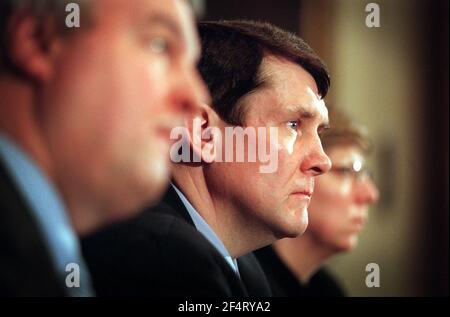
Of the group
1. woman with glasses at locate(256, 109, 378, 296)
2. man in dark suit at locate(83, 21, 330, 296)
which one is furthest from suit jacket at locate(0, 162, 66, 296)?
woman with glasses at locate(256, 109, 378, 296)

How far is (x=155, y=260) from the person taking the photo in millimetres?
958

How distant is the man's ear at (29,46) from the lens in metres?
0.70

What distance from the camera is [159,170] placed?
0.74 m

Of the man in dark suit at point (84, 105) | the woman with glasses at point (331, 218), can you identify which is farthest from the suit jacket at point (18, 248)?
the woman with glasses at point (331, 218)

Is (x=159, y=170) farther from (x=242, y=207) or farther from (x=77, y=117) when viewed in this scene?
(x=242, y=207)

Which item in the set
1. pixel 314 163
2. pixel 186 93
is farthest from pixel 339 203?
pixel 186 93

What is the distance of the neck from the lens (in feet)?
4.78

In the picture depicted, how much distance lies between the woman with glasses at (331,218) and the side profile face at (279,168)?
0.33m

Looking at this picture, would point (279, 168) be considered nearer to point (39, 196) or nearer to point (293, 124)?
point (293, 124)

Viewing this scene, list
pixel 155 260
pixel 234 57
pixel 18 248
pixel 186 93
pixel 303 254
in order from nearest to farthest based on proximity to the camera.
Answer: pixel 18 248
pixel 186 93
pixel 155 260
pixel 234 57
pixel 303 254

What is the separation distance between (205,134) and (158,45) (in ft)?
1.10

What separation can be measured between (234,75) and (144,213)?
0.82ft

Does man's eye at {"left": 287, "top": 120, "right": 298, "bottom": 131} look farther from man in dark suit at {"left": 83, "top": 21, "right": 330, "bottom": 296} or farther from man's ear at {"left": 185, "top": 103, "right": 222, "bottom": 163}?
man's ear at {"left": 185, "top": 103, "right": 222, "bottom": 163}

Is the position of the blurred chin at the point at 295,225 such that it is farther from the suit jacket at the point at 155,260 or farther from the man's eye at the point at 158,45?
the man's eye at the point at 158,45
